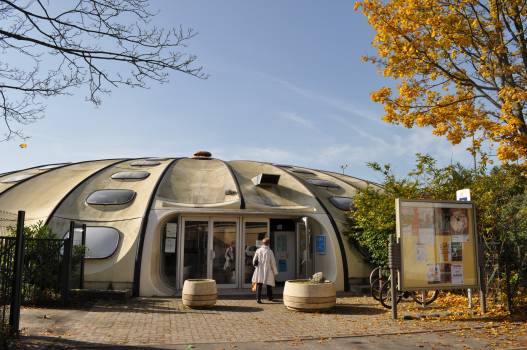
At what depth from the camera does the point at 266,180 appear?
18031 millimetres

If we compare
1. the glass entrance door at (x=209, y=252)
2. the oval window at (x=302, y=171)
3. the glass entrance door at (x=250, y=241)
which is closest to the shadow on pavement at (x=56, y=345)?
the glass entrance door at (x=209, y=252)

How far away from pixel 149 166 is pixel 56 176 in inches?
149

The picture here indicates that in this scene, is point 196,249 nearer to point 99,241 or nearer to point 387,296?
point 99,241

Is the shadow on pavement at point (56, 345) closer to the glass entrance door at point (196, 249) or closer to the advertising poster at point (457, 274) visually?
the advertising poster at point (457, 274)

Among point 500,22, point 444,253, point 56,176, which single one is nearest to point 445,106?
point 500,22

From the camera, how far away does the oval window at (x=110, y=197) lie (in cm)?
1641

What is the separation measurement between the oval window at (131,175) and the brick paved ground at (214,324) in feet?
22.3

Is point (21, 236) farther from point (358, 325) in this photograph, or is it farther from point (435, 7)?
point (435, 7)

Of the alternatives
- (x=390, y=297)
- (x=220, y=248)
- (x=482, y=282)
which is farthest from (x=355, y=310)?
(x=220, y=248)

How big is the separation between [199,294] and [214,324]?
2.17m

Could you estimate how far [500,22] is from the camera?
35.7ft

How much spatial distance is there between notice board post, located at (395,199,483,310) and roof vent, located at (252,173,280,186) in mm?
8061

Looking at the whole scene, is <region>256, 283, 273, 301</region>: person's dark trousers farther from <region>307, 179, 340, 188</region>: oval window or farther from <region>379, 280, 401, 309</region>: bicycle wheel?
<region>307, 179, 340, 188</region>: oval window

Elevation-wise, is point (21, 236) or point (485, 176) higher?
point (485, 176)
